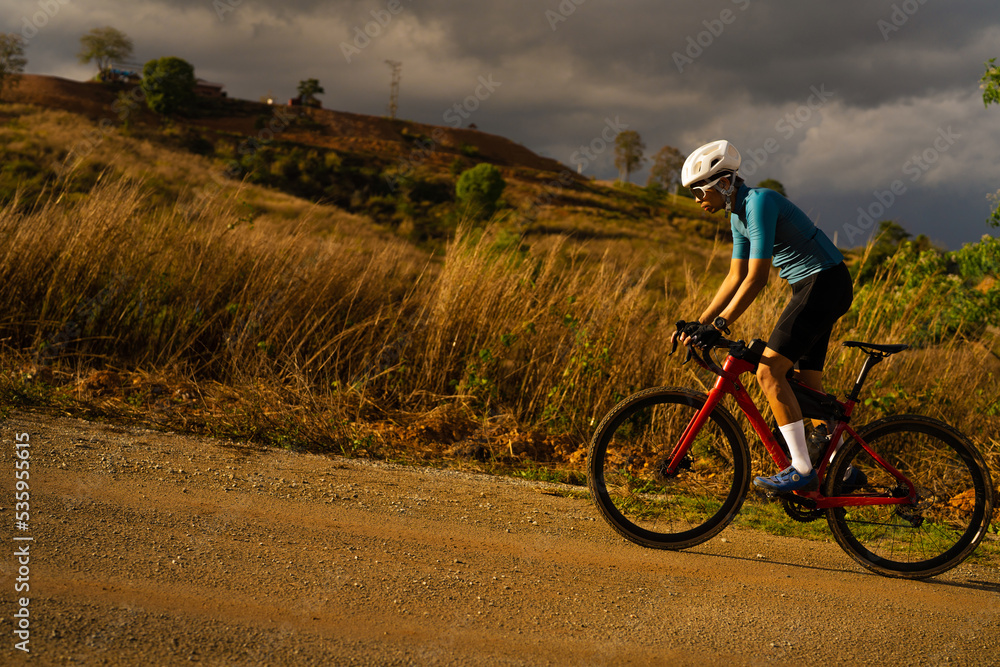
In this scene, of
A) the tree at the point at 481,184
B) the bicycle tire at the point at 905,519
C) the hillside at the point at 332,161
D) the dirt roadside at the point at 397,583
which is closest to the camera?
the dirt roadside at the point at 397,583

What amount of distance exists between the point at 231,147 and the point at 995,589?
59800 mm

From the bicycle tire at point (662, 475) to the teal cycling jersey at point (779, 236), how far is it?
904mm

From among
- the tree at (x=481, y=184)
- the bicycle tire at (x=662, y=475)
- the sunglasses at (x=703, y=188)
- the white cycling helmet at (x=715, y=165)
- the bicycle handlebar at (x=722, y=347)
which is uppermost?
the tree at (x=481, y=184)

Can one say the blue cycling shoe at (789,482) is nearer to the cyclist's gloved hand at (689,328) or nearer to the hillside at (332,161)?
the cyclist's gloved hand at (689,328)

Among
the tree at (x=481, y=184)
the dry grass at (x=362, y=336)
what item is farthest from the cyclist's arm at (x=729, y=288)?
the tree at (x=481, y=184)

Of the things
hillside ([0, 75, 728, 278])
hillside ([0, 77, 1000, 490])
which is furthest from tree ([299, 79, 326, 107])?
hillside ([0, 77, 1000, 490])

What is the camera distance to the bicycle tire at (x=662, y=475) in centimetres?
390

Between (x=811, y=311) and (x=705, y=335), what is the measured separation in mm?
607

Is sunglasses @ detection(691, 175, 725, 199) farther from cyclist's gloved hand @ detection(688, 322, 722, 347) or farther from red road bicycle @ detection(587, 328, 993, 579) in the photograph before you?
red road bicycle @ detection(587, 328, 993, 579)

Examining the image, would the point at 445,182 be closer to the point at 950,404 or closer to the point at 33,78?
the point at 33,78

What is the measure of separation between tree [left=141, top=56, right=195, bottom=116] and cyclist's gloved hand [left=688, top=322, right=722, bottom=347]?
7191 cm

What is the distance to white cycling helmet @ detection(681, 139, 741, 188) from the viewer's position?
3660 mm

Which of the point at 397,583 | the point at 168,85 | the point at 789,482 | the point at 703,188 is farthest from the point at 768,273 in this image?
the point at 168,85

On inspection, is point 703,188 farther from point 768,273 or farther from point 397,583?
point 397,583
